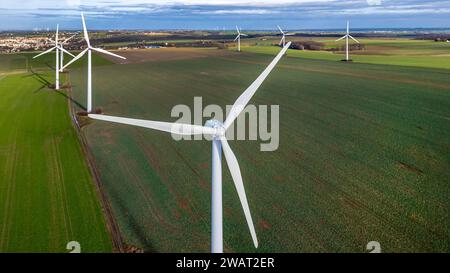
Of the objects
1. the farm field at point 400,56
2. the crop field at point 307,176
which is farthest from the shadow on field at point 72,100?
the farm field at point 400,56

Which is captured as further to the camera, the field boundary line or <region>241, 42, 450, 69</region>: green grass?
<region>241, 42, 450, 69</region>: green grass

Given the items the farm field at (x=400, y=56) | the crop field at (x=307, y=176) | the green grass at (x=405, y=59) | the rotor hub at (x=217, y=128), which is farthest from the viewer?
the farm field at (x=400, y=56)

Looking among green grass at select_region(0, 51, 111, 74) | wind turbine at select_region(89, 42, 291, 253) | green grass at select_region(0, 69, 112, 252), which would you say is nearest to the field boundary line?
green grass at select_region(0, 69, 112, 252)

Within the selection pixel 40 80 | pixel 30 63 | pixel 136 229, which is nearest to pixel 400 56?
pixel 40 80

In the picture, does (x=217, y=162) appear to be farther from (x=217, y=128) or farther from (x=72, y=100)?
(x=72, y=100)

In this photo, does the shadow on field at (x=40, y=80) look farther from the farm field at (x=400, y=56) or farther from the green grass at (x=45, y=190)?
the farm field at (x=400, y=56)

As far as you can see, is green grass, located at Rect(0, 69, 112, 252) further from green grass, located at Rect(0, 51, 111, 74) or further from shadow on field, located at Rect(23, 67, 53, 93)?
green grass, located at Rect(0, 51, 111, 74)
